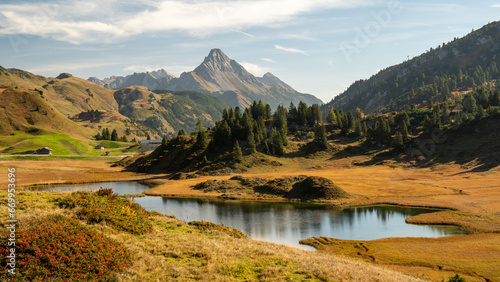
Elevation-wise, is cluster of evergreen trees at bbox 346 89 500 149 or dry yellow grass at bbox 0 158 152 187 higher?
cluster of evergreen trees at bbox 346 89 500 149

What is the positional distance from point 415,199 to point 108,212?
74.8 m

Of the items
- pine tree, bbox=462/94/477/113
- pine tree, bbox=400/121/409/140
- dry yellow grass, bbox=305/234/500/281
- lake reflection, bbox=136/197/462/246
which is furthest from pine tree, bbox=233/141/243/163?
pine tree, bbox=462/94/477/113

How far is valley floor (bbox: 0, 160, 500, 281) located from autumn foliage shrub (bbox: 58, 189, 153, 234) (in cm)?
2314

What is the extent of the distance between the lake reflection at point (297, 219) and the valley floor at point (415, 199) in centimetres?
386

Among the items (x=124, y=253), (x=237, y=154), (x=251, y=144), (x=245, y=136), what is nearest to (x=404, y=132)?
(x=251, y=144)

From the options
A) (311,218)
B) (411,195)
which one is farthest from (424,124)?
(311,218)

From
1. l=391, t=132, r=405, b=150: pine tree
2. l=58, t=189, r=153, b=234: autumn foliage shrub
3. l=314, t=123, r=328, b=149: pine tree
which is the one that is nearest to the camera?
l=58, t=189, r=153, b=234: autumn foliage shrub

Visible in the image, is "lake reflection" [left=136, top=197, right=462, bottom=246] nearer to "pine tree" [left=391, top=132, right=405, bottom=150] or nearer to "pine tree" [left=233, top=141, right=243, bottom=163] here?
"pine tree" [left=233, top=141, right=243, bottom=163]

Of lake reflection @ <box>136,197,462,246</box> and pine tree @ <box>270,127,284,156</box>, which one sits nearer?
lake reflection @ <box>136,197,462,246</box>

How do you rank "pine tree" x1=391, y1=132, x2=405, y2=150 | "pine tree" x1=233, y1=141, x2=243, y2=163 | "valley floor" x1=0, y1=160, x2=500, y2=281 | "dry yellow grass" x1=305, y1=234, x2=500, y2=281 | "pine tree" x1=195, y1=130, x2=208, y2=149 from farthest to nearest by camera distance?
"pine tree" x1=391, y1=132, x2=405, y2=150
"pine tree" x1=195, y1=130, x2=208, y2=149
"pine tree" x1=233, y1=141, x2=243, y2=163
"valley floor" x1=0, y1=160, x2=500, y2=281
"dry yellow grass" x1=305, y1=234, x2=500, y2=281

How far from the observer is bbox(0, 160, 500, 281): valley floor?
38.8m

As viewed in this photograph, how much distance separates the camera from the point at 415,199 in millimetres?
81125

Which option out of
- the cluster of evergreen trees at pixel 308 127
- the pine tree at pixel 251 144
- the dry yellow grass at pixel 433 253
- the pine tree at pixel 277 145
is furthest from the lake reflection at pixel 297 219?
the pine tree at pixel 277 145

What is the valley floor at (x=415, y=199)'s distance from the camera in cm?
3875
